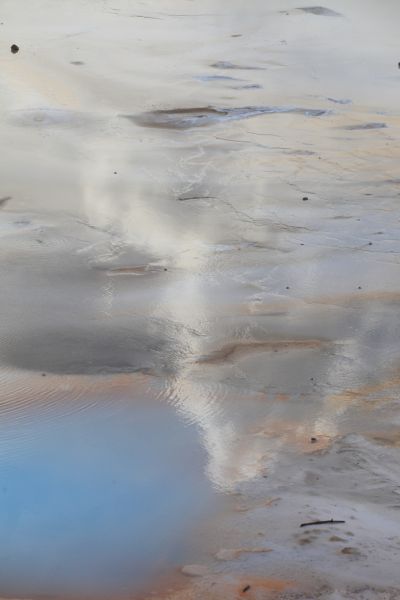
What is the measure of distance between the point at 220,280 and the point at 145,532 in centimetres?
240

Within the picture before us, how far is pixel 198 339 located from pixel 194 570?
1839 mm

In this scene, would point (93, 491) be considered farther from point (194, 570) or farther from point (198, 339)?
point (198, 339)

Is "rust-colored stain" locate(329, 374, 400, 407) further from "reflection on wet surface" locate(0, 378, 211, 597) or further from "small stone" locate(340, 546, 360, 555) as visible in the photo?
"small stone" locate(340, 546, 360, 555)

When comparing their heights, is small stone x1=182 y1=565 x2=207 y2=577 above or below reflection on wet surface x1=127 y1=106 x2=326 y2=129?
below

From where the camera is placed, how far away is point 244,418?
3.93m

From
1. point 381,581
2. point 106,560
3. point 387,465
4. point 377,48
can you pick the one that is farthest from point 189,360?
point 377,48

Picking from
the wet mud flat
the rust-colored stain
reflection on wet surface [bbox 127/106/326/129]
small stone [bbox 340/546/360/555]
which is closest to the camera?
small stone [bbox 340/546/360/555]

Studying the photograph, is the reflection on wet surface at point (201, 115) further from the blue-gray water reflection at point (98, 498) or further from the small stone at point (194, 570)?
the small stone at point (194, 570)

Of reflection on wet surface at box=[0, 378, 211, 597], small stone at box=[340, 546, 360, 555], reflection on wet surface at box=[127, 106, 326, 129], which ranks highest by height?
reflection on wet surface at box=[127, 106, 326, 129]

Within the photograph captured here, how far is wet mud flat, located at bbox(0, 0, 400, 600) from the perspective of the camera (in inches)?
119

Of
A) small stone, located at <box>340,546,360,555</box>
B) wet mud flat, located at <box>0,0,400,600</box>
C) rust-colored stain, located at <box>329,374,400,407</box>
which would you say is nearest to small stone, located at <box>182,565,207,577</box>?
wet mud flat, located at <box>0,0,400,600</box>

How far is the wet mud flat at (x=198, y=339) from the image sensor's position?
302 centimetres

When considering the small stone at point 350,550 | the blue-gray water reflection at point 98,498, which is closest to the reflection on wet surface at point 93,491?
the blue-gray water reflection at point 98,498

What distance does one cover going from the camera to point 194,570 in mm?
2924
